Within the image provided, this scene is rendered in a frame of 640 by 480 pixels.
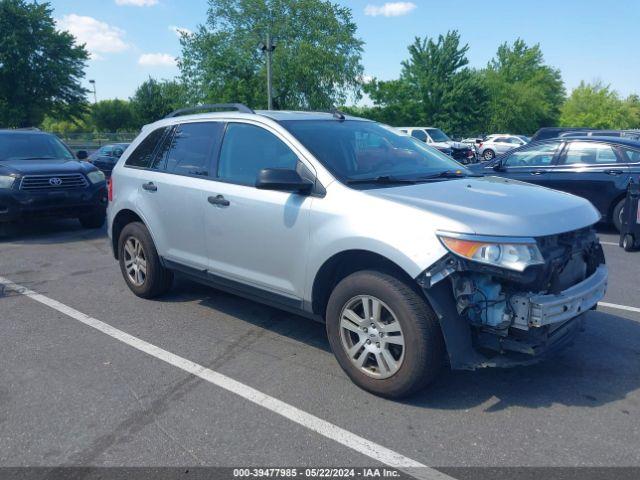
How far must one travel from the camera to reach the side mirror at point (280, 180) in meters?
3.87

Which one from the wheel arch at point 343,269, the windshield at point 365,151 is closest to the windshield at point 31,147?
the windshield at point 365,151

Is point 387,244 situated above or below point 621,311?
above

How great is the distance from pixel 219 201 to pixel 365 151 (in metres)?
1.24

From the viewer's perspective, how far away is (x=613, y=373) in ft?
13.0

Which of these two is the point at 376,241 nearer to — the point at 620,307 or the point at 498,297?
the point at 498,297

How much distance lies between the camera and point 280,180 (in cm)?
386

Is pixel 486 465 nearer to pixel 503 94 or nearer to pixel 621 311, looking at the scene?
pixel 621 311

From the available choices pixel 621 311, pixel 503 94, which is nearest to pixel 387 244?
pixel 621 311

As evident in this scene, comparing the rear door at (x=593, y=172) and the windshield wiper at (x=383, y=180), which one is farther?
the rear door at (x=593, y=172)

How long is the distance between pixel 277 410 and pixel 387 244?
4.03ft

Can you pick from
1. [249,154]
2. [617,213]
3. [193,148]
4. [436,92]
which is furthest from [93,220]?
[436,92]

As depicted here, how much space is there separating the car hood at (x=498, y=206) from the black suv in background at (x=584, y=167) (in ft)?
→ 17.3

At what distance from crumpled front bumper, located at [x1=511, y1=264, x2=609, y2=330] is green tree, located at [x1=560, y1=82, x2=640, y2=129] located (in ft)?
233

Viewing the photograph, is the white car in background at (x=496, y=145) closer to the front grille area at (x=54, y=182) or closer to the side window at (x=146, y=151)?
the front grille area at (x=54, y=182)
